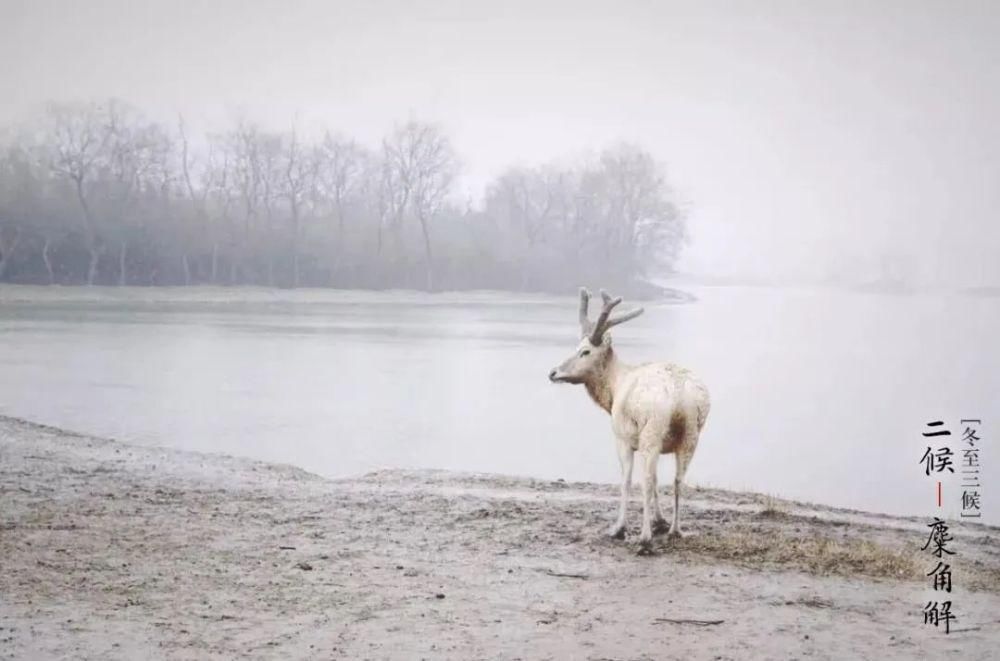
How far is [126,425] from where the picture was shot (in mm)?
7742

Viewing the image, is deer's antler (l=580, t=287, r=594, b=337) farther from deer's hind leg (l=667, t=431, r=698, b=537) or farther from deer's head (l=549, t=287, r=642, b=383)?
deer's hind leg (l=667, t=431, r=698, b=537)

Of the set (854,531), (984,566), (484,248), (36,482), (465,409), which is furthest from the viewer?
(484,248)

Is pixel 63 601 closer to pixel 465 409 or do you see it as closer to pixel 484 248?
pixel 465 409

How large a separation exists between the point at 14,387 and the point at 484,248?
21.6 ft

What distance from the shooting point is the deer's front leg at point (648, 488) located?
414 cm

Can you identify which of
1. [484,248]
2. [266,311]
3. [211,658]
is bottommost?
[211,658]

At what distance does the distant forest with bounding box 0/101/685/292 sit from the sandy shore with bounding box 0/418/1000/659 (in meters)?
6.77

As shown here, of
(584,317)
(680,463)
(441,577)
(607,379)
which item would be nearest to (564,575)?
(441,577)

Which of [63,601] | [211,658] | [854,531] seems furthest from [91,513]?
[854,531]

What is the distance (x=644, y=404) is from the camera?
417 cm

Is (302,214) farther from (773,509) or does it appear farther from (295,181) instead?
(773,509)

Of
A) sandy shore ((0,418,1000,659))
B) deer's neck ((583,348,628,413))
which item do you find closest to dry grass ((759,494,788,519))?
sandy shore ((0,418,1000,659))

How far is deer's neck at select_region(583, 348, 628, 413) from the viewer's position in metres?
4.52

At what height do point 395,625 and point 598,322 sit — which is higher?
point 598,322
